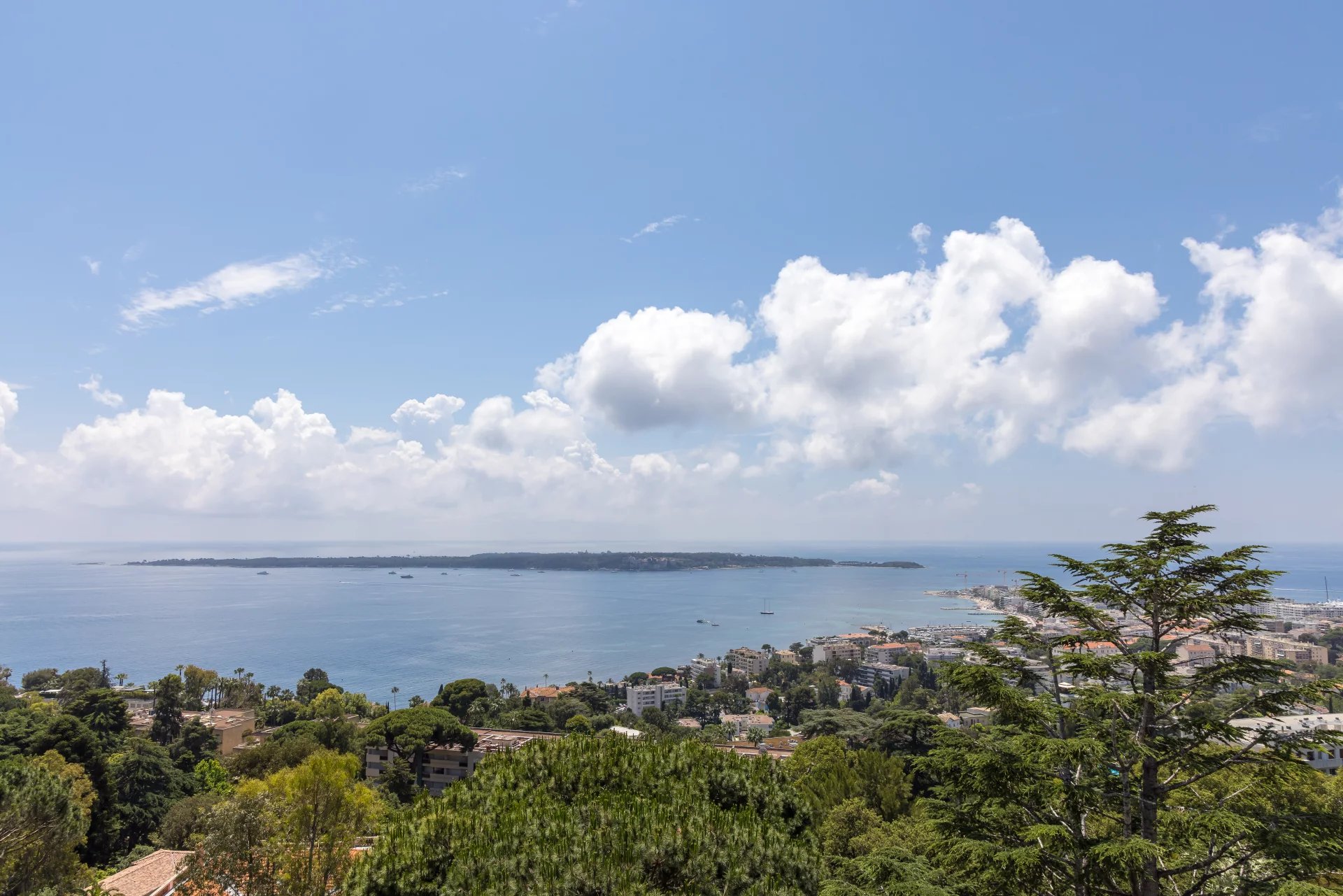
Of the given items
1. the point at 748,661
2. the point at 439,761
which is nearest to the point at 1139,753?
the point at 439,761

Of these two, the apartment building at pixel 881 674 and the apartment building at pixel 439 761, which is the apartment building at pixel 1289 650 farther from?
the apartment building at pixel 439 761

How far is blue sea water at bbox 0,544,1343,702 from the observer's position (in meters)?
67.2

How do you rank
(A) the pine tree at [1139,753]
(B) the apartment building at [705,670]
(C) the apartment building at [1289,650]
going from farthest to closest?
(B) the apartment building at [705,670]
(C) the apartment building at [1289,650]
(A) the pine tree at [1139,753]

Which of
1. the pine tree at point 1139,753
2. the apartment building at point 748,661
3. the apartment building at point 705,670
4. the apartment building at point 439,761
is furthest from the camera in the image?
the apartment building at point 748,661

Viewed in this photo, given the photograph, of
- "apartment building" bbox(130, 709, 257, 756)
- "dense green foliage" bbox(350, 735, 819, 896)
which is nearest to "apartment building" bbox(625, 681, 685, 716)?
"apartment building" bbox(130, 709, 257, 756)

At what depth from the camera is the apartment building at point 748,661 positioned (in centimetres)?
6988

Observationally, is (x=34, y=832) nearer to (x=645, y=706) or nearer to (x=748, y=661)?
(x=645, y=706)

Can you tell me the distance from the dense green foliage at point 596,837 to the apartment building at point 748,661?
215 feet

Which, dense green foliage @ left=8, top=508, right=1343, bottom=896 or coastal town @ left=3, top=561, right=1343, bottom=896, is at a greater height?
dense green foliage @ left=8, top=508, right=1343, bottom=896

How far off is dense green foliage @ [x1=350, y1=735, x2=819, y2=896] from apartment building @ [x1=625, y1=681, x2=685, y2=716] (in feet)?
160

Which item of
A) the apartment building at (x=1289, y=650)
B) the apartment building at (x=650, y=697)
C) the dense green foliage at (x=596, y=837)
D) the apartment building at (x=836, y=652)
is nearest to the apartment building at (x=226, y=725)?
the apartment building at (x=650, y=697)

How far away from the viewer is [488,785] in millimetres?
6246

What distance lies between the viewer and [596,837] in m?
4.93

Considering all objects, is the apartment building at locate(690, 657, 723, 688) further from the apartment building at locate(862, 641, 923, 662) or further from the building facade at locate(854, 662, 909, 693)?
the apartment building at locate(862, 641, 923, 662)
